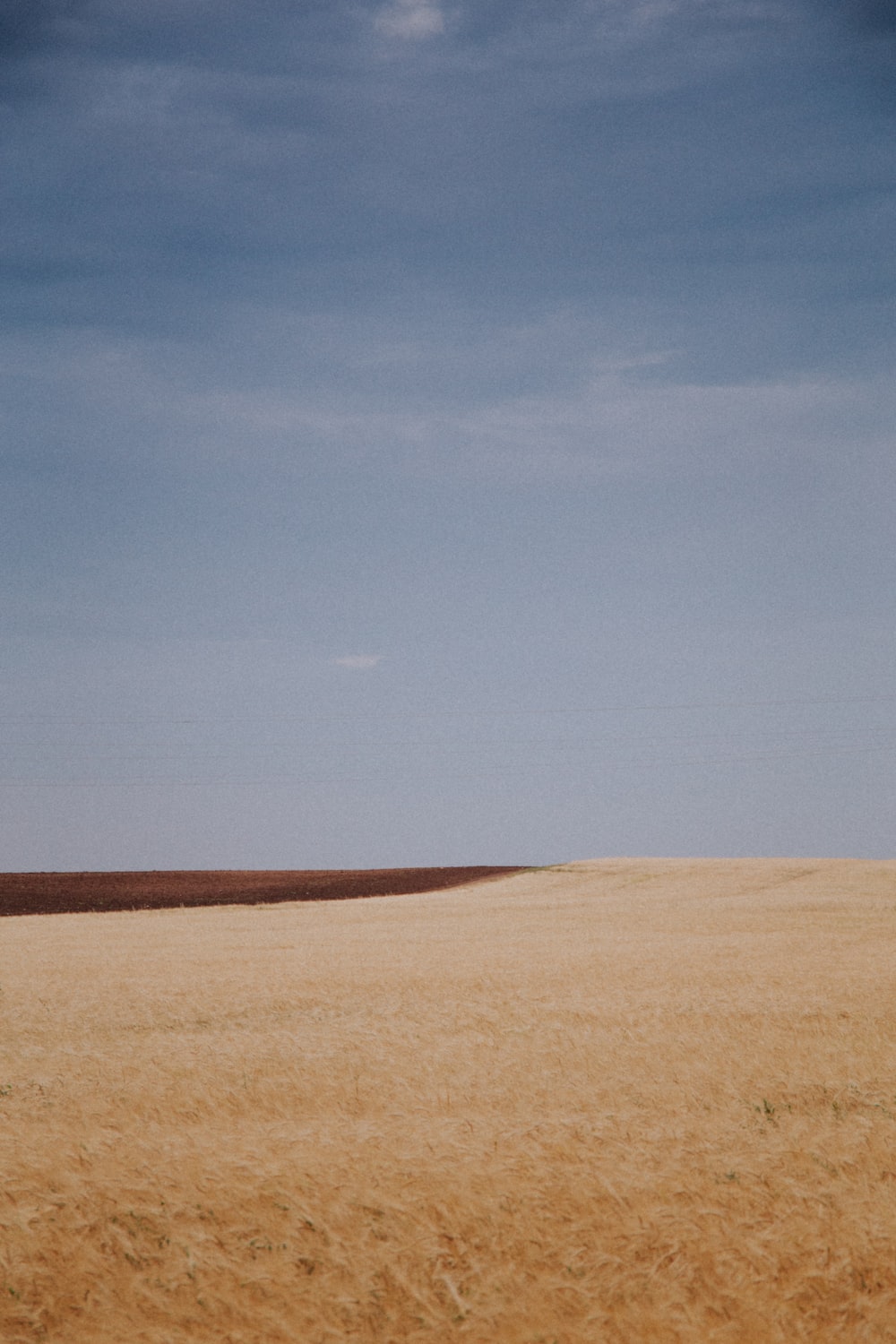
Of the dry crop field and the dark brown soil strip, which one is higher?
the dry crop field

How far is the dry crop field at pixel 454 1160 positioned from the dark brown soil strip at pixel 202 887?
30.0m

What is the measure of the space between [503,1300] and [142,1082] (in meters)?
5.76

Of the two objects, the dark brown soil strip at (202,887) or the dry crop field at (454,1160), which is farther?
the dark brown soil strip at (202,887)

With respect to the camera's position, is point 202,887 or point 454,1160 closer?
point 454,1160

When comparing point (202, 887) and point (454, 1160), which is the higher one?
point (454, 1160)

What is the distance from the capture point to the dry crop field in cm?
573

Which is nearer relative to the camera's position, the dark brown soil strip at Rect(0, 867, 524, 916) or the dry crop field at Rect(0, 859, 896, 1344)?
the dry crop field at Rect(0, 859, 896, 1344)

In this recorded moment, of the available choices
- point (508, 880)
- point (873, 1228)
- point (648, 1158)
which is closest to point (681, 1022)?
point (648, 1158)

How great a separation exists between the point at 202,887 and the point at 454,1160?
167ft

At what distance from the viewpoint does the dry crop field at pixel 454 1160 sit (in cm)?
573

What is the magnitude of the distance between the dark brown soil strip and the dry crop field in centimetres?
3000

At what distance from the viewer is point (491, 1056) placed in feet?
36.7

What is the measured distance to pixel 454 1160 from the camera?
24.2ft

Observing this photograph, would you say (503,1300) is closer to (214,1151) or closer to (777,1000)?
(214,1151)
